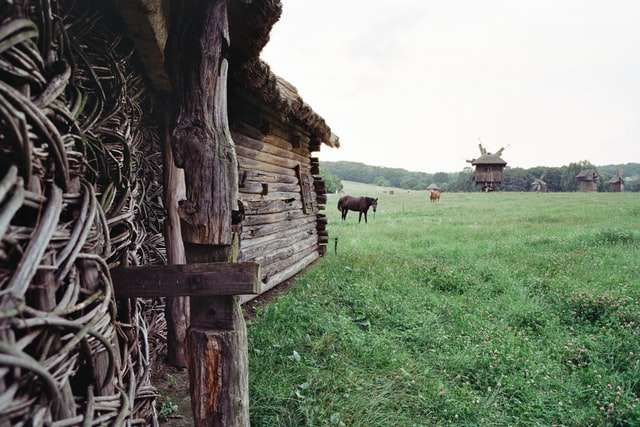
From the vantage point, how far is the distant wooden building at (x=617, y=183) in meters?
53.4

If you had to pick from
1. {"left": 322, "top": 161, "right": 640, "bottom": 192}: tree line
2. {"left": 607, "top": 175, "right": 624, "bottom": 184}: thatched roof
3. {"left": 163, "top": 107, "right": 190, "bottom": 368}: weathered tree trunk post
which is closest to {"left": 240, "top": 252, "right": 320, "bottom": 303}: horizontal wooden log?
{"left": 163, "top": 107, "right": 190, "bottom": 368}: weathered tree trunk post

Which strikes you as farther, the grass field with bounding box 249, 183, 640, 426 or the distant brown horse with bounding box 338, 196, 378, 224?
the distant brown horse with bounding box 338, 196, 378, 224

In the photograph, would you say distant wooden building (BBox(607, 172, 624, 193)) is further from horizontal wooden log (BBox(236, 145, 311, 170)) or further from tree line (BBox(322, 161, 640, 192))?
horizontal wooden log (BBox(236, 145, 311, 170))

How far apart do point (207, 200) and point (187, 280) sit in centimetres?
41

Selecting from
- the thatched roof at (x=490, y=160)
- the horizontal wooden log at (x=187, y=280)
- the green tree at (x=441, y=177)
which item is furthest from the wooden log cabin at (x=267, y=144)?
the green tree at (x=441, y=177)

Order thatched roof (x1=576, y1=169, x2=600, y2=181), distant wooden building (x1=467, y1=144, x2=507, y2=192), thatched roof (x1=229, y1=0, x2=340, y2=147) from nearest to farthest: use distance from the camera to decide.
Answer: thatched roof (x1=229, y1=0, x2=340, y2=147) → distant wooden building (x1=467, y1=144, x2=507, y2=192) → thatched roof (x1=576, y1=169, x2=600, y2=181)

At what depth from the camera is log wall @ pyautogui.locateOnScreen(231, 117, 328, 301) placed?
18.4 feet

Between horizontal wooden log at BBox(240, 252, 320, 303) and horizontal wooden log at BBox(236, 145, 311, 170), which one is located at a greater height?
horizontal wooden log at BBox(236, 145, 311, 170)

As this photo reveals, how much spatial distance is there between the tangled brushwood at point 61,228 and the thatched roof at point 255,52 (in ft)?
2.94

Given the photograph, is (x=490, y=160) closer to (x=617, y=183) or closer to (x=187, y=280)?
(x=617, y=183)

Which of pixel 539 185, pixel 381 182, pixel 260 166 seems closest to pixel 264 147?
pixel 260 166

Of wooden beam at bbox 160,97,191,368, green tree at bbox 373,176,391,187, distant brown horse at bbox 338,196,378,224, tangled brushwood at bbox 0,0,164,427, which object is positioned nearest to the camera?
tangled brushwood at bbox 0,0,164,427

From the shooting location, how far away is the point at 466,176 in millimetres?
65438

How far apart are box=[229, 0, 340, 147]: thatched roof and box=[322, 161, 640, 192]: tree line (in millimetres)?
43907
